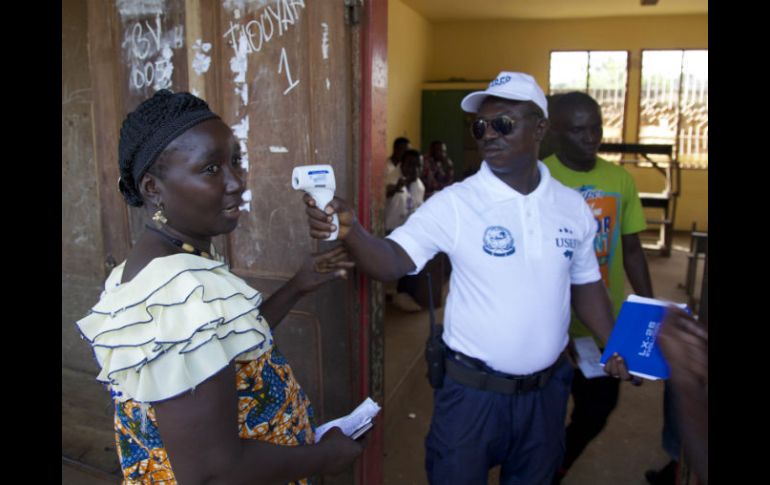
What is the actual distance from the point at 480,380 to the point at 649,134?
33.4 feet

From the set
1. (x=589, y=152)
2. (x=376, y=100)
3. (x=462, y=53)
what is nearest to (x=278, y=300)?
(x=376, y=100)

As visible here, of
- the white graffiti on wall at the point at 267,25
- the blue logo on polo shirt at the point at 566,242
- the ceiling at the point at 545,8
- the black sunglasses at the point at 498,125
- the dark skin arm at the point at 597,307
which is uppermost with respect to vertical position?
the ceiling at the point at 545,8

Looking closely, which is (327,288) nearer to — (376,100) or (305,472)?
(376,100)

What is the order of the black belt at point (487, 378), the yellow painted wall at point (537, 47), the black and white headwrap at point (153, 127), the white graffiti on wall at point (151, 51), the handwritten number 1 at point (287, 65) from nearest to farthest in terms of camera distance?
the black and white headwrap at point (153, 127) < the black belt at point (487, 378) < the handwritten number 1 at point (287, 65) < the white graffiti on wall at point (151, 51) < the yellow painted wall at point (537, 47)

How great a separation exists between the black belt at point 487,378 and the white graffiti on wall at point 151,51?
1.70m

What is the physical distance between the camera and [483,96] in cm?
205

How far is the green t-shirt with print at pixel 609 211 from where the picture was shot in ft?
8.79

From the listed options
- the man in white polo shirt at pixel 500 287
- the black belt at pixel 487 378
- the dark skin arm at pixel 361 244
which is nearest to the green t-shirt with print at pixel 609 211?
the man in white polo shirt at pixel 500 287

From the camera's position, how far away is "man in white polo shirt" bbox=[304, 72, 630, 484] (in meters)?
1.91

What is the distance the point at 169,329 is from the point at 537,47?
10.9 m

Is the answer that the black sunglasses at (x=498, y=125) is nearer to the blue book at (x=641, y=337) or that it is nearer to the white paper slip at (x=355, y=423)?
the blue book at (x=641, y=337)

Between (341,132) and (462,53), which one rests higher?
(462,53)

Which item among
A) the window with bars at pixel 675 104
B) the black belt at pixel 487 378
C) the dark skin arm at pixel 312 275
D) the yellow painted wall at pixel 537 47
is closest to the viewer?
the dark skin arm at pixel 312 275

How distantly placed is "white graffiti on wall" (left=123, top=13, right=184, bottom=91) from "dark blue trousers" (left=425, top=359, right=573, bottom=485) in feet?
5.74
